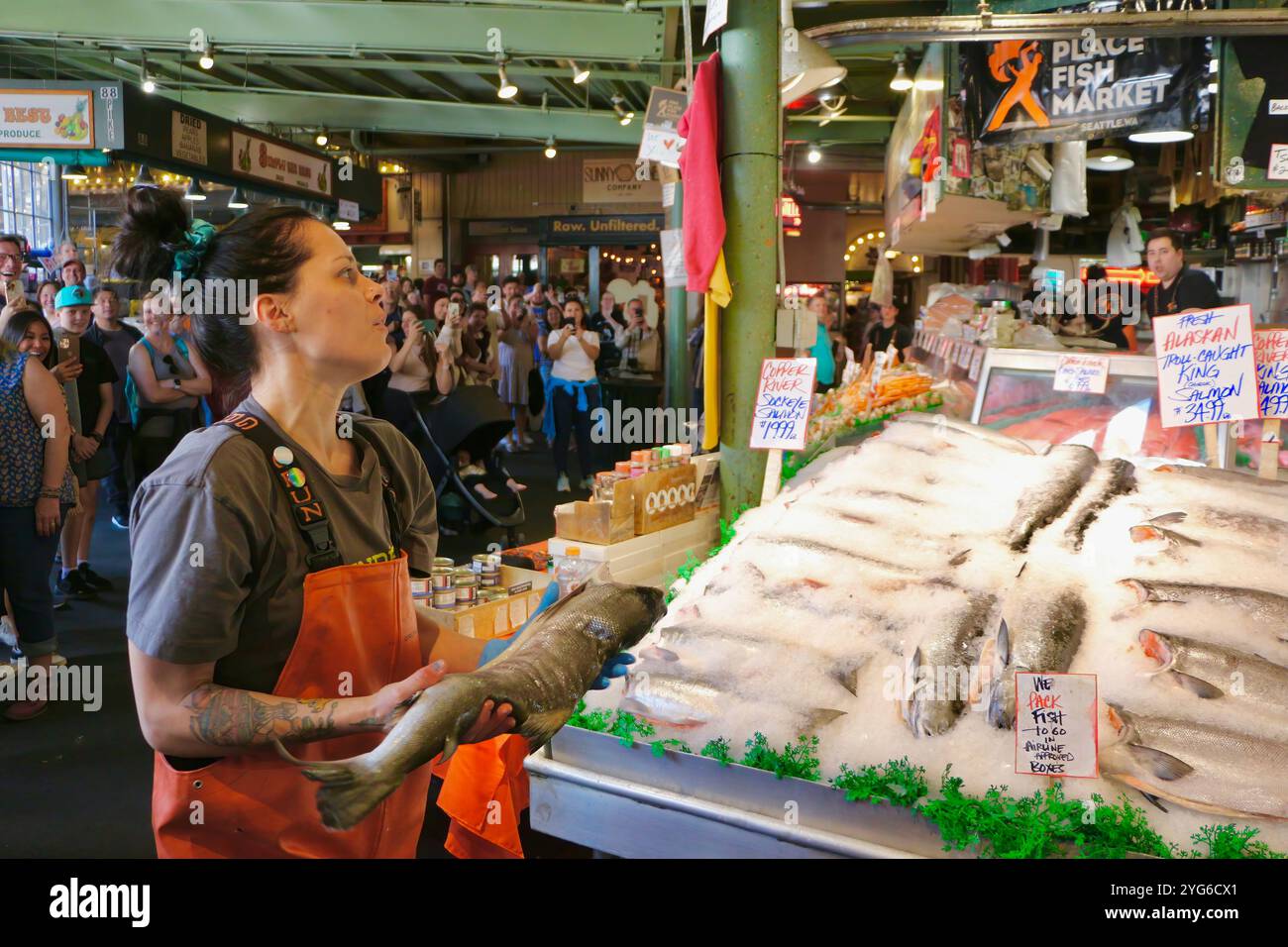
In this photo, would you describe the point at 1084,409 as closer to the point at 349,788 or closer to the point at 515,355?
the point at 349,788

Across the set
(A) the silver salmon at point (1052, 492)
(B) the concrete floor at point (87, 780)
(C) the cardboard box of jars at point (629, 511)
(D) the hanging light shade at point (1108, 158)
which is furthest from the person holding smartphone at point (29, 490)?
(D) the hanging light shade at point (1108, 158)

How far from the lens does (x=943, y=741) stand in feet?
6.70

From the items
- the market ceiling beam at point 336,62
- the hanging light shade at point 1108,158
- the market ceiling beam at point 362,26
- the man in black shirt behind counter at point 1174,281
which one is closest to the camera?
the man in black shirt behind counter at point 1174,281

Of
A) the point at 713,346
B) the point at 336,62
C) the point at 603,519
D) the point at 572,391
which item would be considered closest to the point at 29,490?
the point at 603,519

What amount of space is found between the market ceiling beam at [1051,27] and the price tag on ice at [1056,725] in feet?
10.4

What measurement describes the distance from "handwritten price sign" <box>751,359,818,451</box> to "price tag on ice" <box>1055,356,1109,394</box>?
1086 mm

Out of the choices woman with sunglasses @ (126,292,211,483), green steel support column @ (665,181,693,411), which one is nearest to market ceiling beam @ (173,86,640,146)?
green steel support column @ (665,181,693,411)

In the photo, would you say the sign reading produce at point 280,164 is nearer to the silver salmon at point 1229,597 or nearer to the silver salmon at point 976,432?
the silver salmon at point 976,432

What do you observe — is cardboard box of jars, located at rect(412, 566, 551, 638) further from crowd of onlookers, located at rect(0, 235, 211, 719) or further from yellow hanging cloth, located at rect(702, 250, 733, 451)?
crowd of onlookers, located at rect(0, 235, 211, 719)

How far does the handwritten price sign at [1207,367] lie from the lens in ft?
9.67

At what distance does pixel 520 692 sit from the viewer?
1.52 meters

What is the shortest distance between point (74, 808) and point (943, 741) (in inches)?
125

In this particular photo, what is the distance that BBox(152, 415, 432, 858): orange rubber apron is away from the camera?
157 cm
